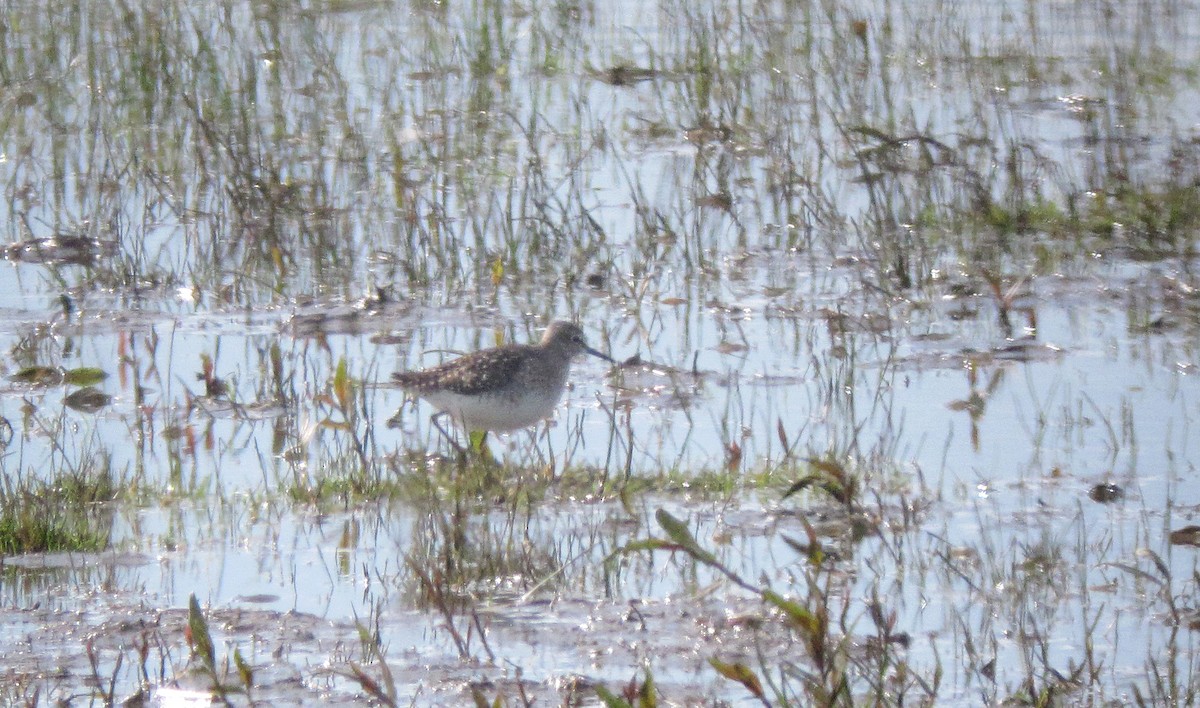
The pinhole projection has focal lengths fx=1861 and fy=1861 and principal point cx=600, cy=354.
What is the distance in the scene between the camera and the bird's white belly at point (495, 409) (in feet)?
22.5

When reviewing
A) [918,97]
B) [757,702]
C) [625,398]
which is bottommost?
[757,702]

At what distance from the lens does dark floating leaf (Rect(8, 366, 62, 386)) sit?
756cm

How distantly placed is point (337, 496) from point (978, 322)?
3.32m

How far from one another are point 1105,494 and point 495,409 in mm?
2192

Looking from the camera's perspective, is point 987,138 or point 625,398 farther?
point 987,138

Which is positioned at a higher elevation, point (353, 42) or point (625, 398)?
point (353, 42)

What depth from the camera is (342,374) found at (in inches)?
241

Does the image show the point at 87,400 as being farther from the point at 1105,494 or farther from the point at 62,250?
the point at 1105,494

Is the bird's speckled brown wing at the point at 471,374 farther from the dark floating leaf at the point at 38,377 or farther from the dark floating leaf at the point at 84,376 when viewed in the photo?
the dark floating leaf at the point at 38,377

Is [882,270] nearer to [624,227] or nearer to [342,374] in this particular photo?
[624,227]

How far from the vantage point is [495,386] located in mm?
6859

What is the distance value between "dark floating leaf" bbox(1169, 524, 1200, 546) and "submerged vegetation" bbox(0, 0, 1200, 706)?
0.05m

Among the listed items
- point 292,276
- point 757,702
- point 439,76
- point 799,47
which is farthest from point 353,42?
point 757,702

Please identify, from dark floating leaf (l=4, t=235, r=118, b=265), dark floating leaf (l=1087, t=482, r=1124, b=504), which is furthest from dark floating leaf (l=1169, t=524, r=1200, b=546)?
dark floating leaf (l=4, t=235, r=118, b=265)
